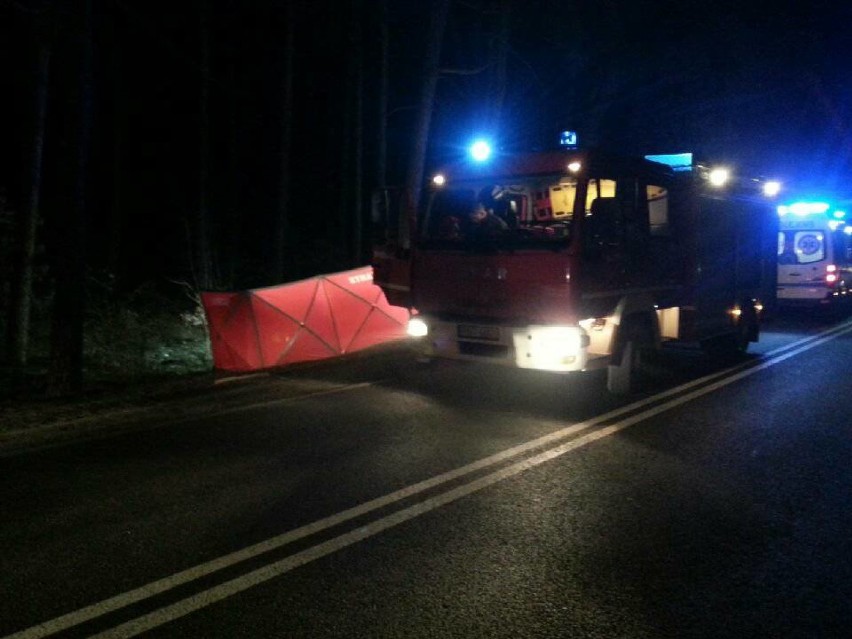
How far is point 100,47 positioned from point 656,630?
25827 millimetres

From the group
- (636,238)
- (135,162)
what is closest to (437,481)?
(636,238)

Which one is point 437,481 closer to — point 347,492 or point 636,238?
point 347,492

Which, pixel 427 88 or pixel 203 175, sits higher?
pixel 427 88

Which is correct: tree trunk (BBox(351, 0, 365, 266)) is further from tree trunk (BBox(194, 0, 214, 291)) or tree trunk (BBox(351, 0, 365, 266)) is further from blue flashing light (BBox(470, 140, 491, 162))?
blue flashing light (BBox(470, 140, 491, 162))

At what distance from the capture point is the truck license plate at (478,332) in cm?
895

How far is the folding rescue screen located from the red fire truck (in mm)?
2352

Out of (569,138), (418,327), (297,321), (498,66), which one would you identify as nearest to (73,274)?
(297,321)

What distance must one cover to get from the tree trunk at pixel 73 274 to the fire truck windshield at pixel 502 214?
426 cm

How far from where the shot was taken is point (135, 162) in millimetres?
30297

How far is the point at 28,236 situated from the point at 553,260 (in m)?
9.27

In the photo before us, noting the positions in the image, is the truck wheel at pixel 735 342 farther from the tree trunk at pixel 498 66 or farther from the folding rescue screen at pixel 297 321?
the tree trunk at pixel 498 66

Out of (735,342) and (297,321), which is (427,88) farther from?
(735,342)

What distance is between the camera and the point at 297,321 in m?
12.2

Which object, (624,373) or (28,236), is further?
(28,236)
